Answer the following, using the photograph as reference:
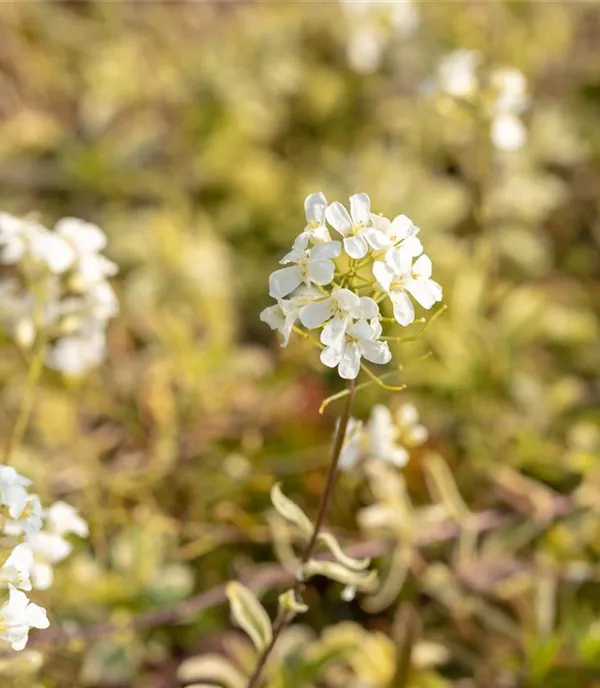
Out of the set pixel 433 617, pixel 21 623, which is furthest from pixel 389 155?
pixel 21 623

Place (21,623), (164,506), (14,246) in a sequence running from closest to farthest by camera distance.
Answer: (21,623)
(14,246)
(164,506)

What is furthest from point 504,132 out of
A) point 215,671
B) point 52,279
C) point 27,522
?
point 27,522

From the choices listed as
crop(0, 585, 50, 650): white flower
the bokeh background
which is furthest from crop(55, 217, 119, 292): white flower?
crop(0, 585, 50, 650): white flower

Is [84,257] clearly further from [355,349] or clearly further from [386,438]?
[355,349]

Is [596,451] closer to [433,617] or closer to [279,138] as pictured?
[433,617]

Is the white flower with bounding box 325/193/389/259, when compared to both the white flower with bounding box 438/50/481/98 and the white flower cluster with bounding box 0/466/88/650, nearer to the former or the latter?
the white flower cluster with bounding box 0/466/88/650

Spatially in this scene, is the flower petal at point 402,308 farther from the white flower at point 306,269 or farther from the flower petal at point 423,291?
the white flower at point 306,269

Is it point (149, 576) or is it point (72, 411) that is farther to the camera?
point (72, 411)
